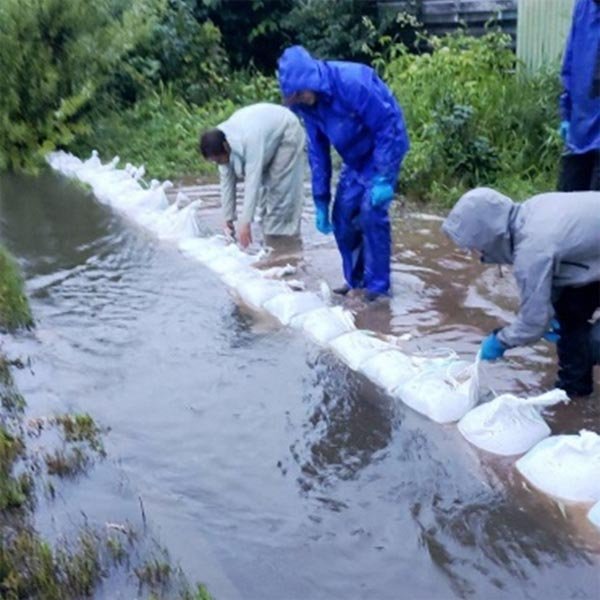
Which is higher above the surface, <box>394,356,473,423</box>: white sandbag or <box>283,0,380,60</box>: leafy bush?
<box>283,0,380,60</box>: leafy bush

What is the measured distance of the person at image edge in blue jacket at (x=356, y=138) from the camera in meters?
4.93

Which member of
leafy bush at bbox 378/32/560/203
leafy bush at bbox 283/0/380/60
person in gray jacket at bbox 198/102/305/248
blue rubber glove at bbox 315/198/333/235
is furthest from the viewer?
leafy bush at bbox 283/0/380/60

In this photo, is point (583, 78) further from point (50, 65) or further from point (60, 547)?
point (50, 65)

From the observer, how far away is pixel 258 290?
18.2 feet

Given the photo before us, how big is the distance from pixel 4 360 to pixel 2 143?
6.02 m

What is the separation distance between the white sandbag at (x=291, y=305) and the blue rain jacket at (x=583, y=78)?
63.3 inches

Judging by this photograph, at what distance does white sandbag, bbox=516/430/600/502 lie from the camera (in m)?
3.20

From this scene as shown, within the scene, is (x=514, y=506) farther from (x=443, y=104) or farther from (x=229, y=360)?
(x=443, y=104)

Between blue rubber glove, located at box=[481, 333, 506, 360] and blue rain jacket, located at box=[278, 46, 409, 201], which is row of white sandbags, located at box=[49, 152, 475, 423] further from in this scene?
blue rain jacket, located at box=[278, 46, 409, 201]

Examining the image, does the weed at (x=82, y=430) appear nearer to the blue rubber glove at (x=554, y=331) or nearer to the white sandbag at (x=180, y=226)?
the blue rubber glove at (x=554, y=331)

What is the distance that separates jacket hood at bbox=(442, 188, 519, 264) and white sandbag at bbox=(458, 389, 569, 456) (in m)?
0.54

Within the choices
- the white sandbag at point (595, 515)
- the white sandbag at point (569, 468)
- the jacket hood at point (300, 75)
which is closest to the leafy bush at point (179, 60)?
the jacket hood at point (300, 75)

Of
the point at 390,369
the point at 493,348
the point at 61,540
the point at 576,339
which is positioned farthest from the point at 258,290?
the point at 61,540

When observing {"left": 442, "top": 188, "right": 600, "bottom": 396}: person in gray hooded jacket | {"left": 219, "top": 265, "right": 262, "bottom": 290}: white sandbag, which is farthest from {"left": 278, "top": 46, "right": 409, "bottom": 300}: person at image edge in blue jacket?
{"left": 442, "top": 188, "right": 600, "bottom": 396}: person in gray hooded jacket
